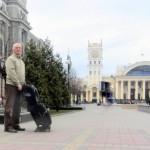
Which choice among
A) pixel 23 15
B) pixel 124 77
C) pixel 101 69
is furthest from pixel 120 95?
pixel 23 15

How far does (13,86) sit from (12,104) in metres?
0.44

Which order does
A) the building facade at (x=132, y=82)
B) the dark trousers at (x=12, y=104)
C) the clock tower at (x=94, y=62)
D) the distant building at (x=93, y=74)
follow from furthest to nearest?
the clock tower at (x=94, y=62) < the distant building at (x=93, y=74) < the building facade at (x=132, y=82) < the dark trousers at (x=12, y=104)

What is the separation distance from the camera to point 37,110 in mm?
9898

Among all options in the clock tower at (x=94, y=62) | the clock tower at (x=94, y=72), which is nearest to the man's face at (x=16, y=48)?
the clock tower at (x=94, y=72)

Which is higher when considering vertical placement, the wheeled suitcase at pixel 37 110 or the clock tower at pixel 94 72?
the clock tower at pixel 94 72

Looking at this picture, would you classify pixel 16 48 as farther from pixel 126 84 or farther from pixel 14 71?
pixel 126 84

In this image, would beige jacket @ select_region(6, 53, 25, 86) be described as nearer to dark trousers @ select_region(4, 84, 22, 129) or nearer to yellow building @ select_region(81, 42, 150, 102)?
dark trousers @ select_region(4, 84, 22, 129)

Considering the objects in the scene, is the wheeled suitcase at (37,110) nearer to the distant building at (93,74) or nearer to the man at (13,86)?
the man at (13,86)

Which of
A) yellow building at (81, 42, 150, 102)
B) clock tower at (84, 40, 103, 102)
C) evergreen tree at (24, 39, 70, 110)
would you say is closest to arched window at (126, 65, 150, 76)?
yellow building at (81, 42, 150, 102)

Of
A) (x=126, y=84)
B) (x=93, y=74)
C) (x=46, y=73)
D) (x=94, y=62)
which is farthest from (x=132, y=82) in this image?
(x=46, y=73)

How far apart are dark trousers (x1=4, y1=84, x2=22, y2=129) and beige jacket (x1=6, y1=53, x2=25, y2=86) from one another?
18 centimetres

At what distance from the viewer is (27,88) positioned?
32.2 feet

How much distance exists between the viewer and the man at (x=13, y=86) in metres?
9.49

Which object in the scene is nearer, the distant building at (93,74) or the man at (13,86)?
the man at (13,86)
